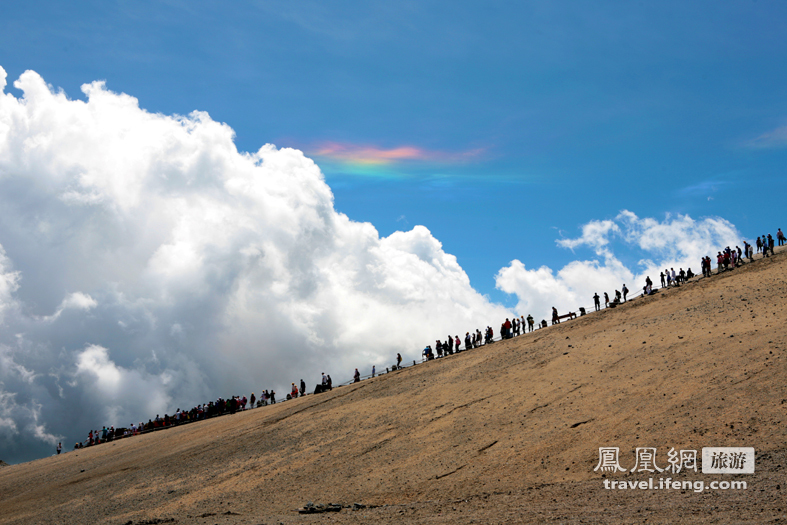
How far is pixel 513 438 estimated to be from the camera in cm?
2077

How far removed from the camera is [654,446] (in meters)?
16.8

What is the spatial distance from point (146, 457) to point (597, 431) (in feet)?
93.3

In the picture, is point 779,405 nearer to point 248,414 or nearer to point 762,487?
point 762,487

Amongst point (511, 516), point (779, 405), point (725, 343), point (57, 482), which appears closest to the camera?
point (511, 516)

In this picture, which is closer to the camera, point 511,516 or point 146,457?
point 511,516

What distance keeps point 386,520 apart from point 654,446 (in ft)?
29.6

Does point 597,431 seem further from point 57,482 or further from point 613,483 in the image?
point 57,482

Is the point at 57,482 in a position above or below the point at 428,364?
below

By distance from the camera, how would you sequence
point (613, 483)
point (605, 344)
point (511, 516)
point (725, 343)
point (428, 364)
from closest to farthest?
1. point (511, 516)
2. point (613, 483)
3. point (725, 343)
4. point (605, 344)
5. point (428, 364)

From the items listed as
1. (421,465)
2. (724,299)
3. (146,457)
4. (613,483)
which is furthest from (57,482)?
(724,299)

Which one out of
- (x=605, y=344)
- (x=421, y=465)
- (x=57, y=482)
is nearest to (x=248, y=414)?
(x=57, y=482)

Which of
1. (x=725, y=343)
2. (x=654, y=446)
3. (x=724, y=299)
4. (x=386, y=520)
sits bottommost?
(x=386, y=520)

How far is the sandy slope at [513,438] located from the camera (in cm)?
1523

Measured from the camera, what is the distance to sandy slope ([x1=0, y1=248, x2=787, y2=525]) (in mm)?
15234
